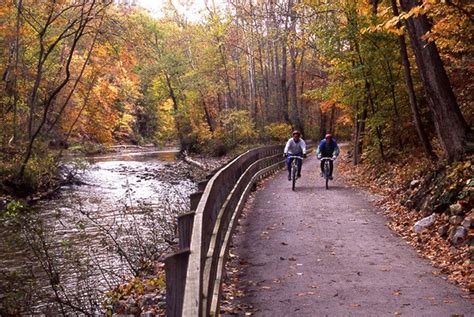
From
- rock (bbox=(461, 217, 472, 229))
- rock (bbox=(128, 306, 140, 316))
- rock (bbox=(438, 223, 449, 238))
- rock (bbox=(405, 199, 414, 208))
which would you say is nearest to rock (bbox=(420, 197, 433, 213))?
rock (bbox=(405, 199, 414, 208))

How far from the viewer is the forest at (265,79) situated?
11.6m

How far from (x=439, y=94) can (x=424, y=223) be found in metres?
3.12

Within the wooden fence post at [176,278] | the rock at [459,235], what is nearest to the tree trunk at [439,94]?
the rock at [459,235]

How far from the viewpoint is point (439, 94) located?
11.5 metres

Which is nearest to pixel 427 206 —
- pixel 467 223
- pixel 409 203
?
pixel 409 203

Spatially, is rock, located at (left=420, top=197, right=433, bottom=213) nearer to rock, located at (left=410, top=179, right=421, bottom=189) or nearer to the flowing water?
rock, located at (left=410, top=179, right=421, bottom=189)

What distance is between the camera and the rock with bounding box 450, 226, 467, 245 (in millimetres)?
8516

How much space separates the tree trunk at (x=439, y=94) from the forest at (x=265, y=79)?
3 centimetres

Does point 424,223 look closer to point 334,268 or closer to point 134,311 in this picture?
point 334,268

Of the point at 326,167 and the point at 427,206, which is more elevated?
the point at 326,167

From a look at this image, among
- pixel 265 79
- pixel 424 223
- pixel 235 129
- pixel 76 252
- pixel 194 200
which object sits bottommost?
pixel 76 252

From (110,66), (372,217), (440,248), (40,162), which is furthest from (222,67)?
(440,248)

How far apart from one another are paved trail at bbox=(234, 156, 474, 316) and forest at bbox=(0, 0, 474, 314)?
71.5 inches

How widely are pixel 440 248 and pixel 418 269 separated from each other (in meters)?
1.11
